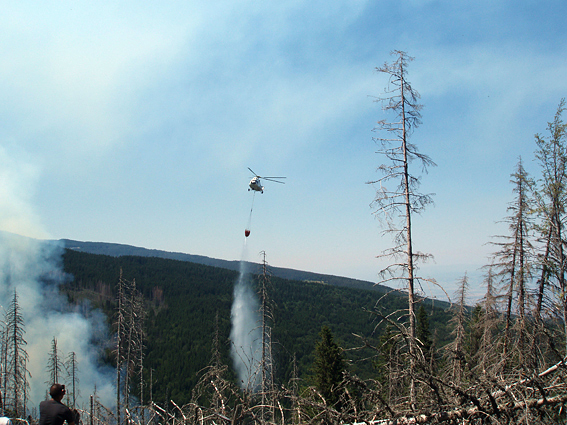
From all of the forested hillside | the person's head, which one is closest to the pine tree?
the person's head

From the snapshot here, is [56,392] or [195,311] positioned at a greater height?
[56,392]

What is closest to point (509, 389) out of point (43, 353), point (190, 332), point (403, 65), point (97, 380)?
point (403, 65)

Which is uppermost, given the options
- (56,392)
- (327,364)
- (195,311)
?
(56,392)

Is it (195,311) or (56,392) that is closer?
(56,392)

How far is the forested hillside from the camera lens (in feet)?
244

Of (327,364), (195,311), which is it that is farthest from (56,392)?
(195,311)

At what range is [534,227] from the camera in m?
15.2

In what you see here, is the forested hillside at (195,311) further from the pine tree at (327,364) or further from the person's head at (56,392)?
the person's head at (56,392)

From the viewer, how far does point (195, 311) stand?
111125mm

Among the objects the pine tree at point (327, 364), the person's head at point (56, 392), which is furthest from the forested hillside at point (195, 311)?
the person's head at point (56, 392)

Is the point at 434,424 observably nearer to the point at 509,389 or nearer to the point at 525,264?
the point at 509,389

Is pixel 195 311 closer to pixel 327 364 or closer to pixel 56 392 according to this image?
pixel 327 364

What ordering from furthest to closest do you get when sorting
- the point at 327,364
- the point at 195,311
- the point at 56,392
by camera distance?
the point at 195,311
the point at 327,364
the point at 56,392

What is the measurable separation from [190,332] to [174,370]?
20.1 m
